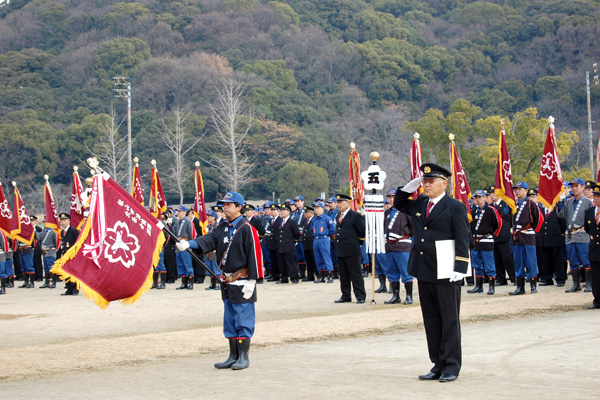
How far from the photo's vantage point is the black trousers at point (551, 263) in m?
17.2

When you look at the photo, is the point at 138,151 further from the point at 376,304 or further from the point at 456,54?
the point at 376,304

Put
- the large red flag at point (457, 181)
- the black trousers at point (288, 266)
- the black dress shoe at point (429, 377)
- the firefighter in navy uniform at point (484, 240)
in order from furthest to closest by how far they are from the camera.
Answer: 1. the black trousers at point (288, 266)
2. the large red flag at point (457, 181)
3. the firefighter in navy uniform at point (484, 240)
4. the black dress shoe at point (429, 377)

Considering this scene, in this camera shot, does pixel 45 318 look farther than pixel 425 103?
No

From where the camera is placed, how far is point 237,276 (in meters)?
8.25

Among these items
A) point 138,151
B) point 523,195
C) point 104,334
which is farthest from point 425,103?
point 104,334

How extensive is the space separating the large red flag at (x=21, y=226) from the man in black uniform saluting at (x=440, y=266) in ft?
54.8

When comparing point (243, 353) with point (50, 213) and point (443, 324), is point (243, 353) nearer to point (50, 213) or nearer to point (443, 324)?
point (443, 324)

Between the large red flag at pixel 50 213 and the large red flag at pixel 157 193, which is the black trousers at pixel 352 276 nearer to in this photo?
the large red flag at pixel 157 193

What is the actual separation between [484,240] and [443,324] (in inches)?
322

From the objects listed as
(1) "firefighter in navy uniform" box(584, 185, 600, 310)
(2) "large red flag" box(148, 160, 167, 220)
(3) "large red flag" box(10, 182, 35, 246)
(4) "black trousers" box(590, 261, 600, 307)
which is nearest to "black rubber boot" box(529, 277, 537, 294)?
(1) "firefighter in navy uniform" box(584, 185, 600, 310)

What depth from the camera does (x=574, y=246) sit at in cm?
1487

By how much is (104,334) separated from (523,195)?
9028 millimetres

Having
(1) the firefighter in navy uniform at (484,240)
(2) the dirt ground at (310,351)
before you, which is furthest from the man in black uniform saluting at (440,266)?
(1) the firefighter in navy uniform at (484,240)

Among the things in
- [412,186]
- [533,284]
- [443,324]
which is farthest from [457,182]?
[443,324]
